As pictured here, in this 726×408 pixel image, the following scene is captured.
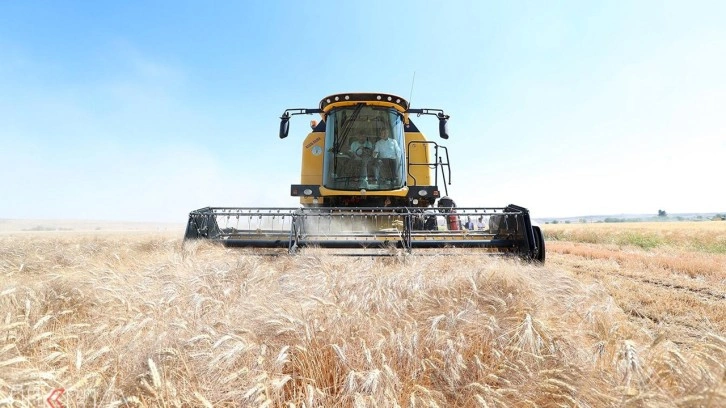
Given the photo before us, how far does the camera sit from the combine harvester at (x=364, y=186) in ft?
15.8

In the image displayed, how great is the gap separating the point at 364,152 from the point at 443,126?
1714 millimetres

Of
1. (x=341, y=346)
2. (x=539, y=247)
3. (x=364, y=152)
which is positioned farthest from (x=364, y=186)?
(x=341, y=346)

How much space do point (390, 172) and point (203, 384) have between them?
5626mm

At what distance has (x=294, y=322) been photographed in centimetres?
161

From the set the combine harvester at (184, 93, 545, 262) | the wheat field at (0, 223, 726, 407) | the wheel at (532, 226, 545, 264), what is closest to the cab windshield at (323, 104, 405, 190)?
the combine harvester at (184, 93, 545, 262)

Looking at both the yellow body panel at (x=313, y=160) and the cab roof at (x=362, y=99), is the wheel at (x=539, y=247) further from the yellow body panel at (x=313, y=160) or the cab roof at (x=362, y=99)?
the yellow body panel at (x=313, y=160)

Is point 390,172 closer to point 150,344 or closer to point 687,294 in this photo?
point 687,294

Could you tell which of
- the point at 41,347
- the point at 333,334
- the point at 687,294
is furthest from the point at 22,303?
the point at 687,294

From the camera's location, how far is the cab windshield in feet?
21.2

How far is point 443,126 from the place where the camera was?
21.8ft

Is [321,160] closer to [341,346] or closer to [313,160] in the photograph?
[313,160]

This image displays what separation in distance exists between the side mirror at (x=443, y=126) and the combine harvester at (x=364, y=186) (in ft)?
0.07

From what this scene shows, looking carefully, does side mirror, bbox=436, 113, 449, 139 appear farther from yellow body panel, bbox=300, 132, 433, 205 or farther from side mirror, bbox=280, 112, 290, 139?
side mirror, bbox=280, 112, 290, 139

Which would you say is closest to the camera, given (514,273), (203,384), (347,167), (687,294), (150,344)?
A: (203,384)
